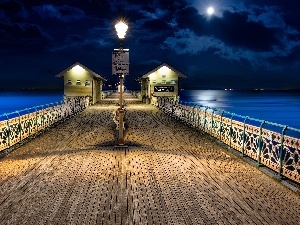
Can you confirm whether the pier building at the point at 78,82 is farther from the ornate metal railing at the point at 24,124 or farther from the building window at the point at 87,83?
the ornate metal railing at the point at 24,124

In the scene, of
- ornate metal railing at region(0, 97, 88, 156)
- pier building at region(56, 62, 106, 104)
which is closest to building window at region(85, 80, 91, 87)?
pier building at region(56, 62, 106, 104)

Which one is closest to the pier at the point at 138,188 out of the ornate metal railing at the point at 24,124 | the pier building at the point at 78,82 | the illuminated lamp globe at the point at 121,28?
the ornate metal railing at the point at 24,124

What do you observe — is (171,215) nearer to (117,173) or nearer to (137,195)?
(137,195)

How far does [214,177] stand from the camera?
7988mm

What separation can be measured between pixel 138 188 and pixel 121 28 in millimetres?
6707

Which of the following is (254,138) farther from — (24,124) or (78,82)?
(78,82)

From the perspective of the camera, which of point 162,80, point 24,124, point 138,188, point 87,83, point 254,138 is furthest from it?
point 162,80

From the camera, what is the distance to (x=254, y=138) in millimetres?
10047

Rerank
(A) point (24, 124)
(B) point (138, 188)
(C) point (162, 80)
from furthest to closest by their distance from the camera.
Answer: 1. (C) point (162, 80)
2. (A) point (24, 124)
3. (B) point (138, 188)

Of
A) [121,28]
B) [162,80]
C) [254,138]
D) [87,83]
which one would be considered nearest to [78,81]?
[87,83]

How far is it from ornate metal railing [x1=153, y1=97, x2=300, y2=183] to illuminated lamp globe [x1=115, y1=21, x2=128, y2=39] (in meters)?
4.80

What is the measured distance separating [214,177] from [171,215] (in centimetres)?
265

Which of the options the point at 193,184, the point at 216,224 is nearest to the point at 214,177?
the point at 193,184

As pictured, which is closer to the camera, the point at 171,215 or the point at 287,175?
the point at 171,215
